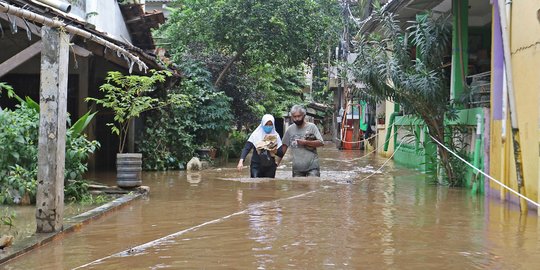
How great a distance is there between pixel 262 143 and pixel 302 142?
0.81 meters

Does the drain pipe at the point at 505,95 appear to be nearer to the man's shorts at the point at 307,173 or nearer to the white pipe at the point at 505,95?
the white pipe at the point at 505,95

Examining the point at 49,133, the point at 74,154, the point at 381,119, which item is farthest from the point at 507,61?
the point at 381,119

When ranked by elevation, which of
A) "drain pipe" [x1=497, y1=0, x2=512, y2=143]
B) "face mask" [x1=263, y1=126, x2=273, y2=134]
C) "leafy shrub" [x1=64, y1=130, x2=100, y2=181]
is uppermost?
"drain pipe" [x1=497, y1=0, x2=512, y2=143]

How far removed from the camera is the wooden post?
5.75m

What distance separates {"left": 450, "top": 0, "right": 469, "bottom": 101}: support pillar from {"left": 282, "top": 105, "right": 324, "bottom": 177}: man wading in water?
298 cm

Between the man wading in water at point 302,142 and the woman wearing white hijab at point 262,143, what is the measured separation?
34 centimetres

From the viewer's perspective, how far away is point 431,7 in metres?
13.6

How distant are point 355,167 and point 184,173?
17.0 feet

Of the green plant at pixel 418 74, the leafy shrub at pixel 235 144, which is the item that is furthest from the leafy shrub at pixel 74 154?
the leafy shrub at pixel 235 144

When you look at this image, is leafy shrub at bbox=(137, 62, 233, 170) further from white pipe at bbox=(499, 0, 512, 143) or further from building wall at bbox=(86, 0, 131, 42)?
white pipe at bbox=(499, 0, 512, 143)

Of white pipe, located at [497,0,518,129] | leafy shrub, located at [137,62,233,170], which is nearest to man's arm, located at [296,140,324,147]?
white pipe, located at [497,0,518,129]

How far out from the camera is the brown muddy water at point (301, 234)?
4754 millimetres

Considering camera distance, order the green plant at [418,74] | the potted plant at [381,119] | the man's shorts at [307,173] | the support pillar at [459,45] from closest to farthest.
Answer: the green plant at [418,74] < the man's shorts at [307,173] < the support pillar at [459,45] < the potted plant at [381,119]

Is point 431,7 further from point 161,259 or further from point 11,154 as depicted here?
point 161,259
